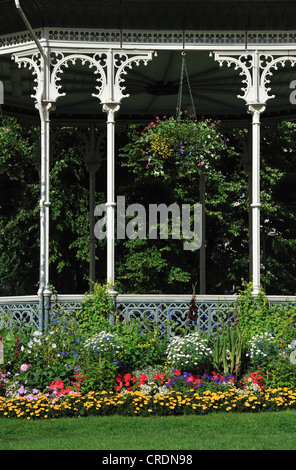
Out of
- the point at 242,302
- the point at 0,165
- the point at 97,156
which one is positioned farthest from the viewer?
the point at 97,156

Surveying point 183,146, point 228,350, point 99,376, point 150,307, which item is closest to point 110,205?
point 183,146

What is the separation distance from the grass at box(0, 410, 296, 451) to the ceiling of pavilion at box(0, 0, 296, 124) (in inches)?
264

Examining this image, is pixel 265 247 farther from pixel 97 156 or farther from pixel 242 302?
pixel 242 302

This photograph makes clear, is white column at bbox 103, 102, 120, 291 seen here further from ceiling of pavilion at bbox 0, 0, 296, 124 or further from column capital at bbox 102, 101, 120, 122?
ceiling of pavilion at bbox 0, 0, 296, 124

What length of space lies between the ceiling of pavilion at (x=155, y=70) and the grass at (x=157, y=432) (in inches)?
264

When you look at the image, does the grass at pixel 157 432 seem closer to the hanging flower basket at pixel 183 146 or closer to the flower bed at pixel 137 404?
the flower bed at pixel 137 404

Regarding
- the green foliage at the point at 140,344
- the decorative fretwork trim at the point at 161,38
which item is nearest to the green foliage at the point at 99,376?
the green foliage at the point at 140,344

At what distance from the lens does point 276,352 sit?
12.3 metres

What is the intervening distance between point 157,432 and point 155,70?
8733 mm

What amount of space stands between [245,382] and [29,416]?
132 inches

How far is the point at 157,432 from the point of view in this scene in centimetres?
1015

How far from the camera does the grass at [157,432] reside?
9336 millimetres

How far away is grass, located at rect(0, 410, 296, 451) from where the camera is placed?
934 centimetres
